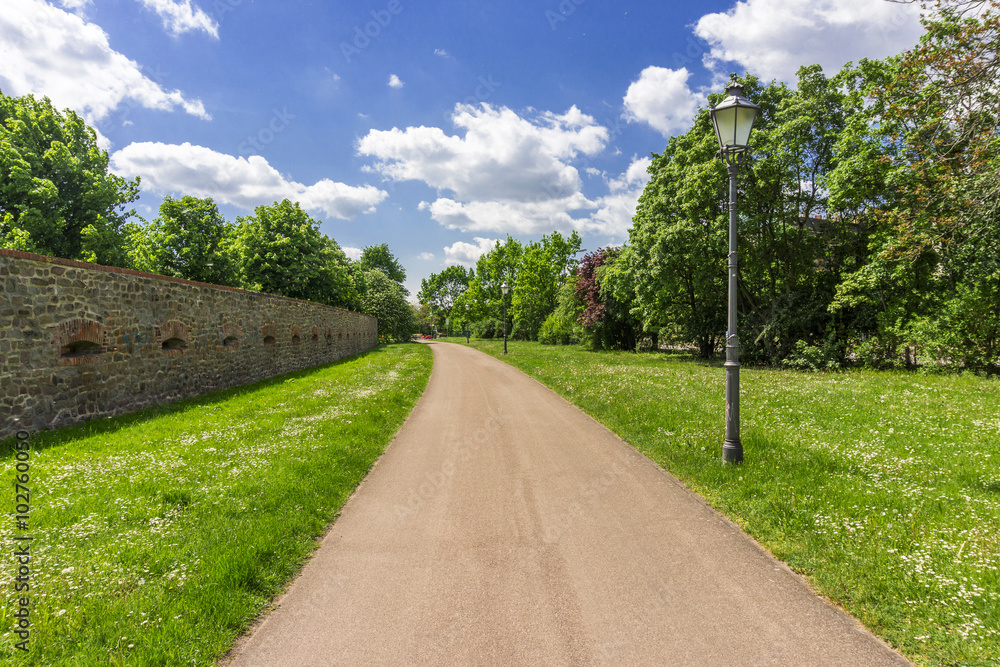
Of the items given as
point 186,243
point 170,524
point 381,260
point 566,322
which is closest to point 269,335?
point 186,243

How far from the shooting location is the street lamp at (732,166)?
6.29 meters

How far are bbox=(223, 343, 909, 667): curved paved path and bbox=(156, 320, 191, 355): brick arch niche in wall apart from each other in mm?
8633

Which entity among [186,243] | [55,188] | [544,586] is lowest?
[544,586]

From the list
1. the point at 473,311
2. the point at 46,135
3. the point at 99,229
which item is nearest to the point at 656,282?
the point at 99,229

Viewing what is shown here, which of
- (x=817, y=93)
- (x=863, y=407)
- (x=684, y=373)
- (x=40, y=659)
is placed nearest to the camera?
(x=40, y=659)

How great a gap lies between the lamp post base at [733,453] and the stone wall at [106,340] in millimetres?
12410

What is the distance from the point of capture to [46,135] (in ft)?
67.5

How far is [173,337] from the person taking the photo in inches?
444

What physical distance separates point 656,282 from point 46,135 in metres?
32.5

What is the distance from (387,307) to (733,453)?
1884 inches

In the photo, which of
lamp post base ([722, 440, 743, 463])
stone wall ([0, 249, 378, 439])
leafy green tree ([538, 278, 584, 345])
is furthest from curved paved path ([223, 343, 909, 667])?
leafy green tree ([538, 278, 584, 345])

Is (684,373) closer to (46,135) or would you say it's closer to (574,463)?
(574,463)

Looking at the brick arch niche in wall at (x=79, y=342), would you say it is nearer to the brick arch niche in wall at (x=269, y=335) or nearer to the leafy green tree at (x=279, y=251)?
the brick arch niche in wall at (x=269, y=335)

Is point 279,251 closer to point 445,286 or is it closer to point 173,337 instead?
point 173,337
